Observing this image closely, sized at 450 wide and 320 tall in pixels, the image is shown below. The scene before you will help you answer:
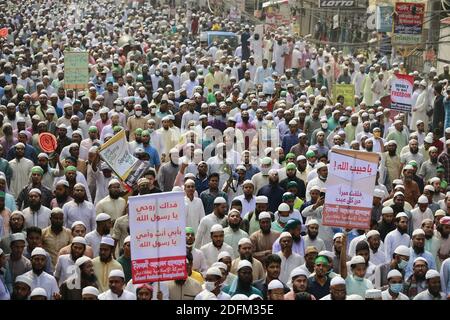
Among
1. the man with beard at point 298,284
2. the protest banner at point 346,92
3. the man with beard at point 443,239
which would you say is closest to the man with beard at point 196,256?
the man with beard at point 298,284

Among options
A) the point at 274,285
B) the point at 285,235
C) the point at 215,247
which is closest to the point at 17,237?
the point at 215,247

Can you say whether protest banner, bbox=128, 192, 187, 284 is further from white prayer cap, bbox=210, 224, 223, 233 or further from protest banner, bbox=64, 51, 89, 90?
protest banner, bbox=64, 51, 89, 90

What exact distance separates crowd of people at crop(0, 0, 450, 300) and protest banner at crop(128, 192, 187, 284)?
0.23 metres

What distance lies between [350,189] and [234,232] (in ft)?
4.04

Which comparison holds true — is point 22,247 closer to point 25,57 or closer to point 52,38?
point 25,57

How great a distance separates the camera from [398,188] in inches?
524

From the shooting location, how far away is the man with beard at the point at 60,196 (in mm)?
12672

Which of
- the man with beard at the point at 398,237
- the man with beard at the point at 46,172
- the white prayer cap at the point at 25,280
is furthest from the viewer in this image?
the man with beard at the point at 46,172

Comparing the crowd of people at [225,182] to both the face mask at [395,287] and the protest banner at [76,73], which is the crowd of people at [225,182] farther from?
the protest banner at [76,73]

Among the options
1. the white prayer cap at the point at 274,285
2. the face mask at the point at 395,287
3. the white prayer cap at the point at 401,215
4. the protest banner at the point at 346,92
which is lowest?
the face mask at the point at 395,287

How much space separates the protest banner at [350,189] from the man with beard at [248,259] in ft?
2.43

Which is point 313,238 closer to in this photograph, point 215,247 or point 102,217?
point 215,247

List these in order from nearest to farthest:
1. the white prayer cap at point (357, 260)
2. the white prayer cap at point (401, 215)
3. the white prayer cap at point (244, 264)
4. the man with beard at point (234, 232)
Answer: the white prayer cap at point (244, 264), the white prayer cap at point (357, 260), the man with beard at point (234, 232), the white prayer cap at point (401, 215)

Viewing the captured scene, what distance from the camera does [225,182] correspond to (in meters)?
14.3
